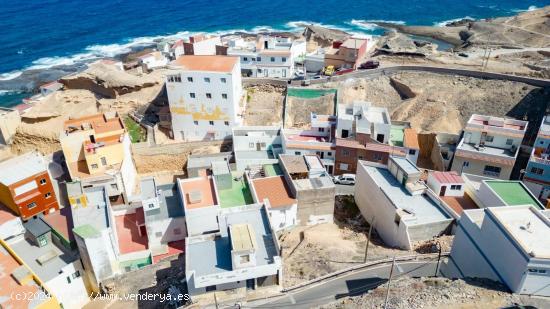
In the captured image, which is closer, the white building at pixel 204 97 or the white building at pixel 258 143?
the white building at pixel 258 143

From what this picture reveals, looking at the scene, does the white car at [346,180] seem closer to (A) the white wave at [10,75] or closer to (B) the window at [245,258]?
(B) the window at [245,258]

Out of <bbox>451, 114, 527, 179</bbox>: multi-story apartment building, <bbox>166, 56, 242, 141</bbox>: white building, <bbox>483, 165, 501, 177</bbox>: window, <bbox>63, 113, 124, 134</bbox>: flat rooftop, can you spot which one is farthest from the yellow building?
<bbox>483, 165, 501, 177</bbox>: window

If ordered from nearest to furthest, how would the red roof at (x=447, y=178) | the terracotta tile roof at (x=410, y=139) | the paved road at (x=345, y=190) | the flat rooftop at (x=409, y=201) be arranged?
the flat rooftop at (x=409, y=201)
the red roof at (x=447, y=178)
the paved road at (x=345, y=190)
the terracotta tile roof at (x=410, y=139)

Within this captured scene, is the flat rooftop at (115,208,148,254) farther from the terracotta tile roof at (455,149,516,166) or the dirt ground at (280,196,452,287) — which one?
the terracotta tile roof at (455,149,516,166)

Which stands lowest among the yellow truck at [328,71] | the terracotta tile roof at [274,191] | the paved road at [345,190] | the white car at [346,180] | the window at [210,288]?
the paved road at [345,190]

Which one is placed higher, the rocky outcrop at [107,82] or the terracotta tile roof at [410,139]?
the rocky outcrop at [107,82]

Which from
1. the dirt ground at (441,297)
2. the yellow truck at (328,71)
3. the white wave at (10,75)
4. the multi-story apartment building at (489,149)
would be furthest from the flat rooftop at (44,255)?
the white wave at (10,75)

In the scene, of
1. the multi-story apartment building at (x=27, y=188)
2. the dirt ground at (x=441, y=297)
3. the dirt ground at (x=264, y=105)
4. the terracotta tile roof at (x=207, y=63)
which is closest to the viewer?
the dirt ground at (x=441, y=297)

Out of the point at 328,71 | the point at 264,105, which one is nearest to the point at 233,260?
the point at 264,105
